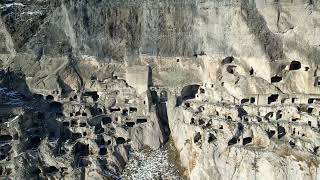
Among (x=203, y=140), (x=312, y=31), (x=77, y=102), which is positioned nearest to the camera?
(x=203, y=140)

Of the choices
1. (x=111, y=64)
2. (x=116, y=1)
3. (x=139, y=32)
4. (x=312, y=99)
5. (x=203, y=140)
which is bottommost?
(x=203, y=140)

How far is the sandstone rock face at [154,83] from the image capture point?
3675 centimetres

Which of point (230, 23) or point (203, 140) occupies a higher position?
point (230, 23)

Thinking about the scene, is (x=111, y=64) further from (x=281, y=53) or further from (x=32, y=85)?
(x=281, y=53)

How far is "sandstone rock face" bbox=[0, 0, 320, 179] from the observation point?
121 ft

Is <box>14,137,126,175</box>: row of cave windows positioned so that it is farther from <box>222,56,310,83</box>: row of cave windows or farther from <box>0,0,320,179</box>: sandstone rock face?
<box>222,56,310,83</box>: row of cave windows

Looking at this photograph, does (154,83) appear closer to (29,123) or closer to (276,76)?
(276,76)

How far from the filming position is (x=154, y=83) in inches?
1708

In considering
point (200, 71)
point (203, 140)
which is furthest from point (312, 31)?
point (203, 140)

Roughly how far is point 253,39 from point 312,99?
22.9 ft

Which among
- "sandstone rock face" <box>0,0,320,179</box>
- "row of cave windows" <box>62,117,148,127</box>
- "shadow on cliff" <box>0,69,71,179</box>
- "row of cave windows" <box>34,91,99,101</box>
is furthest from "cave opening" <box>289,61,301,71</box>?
"shadow on cliff" <box>0,69,71,179</box>

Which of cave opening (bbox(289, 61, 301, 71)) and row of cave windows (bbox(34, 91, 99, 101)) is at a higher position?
cave opening (bbox(289, 61, 301, 71))

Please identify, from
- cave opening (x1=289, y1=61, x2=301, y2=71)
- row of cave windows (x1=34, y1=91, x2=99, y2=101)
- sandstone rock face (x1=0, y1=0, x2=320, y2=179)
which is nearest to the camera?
sandstone rock face (x1=0, y1=0, x2=320, y2=179)

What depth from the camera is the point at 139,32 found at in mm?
42938
